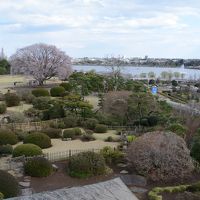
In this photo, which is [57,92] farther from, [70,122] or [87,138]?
[87,138]

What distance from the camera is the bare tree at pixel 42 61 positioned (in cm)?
4712

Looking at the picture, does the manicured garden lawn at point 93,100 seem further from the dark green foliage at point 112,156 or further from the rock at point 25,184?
the rock at point 25,184

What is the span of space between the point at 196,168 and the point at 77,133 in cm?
874

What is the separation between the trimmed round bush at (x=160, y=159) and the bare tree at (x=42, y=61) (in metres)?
29.9

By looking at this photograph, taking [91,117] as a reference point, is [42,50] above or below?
above

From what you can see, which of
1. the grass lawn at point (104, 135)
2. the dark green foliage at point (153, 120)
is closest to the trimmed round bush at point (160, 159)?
the grass lawn at point (104, 135)

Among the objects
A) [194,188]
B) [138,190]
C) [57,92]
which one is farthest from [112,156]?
[57,92]

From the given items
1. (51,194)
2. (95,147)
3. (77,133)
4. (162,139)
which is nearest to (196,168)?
(162,139)

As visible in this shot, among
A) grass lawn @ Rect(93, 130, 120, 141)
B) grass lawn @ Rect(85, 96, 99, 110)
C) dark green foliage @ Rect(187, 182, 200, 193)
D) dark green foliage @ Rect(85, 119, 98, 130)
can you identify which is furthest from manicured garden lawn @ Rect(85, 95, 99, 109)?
dark green foliage @ Rect(187, 182, 200, 193)

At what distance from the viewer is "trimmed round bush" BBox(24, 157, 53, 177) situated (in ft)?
57.4

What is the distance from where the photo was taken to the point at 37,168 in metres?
17.5

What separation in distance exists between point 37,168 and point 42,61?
30.5 metres

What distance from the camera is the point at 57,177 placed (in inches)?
694

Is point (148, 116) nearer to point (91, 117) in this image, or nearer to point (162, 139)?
point (91, 117)
